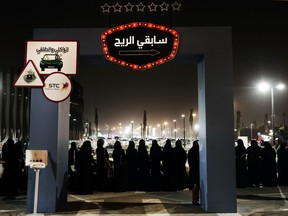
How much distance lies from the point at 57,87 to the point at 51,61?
126cm

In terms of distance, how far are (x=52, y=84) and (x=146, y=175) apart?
5.89m

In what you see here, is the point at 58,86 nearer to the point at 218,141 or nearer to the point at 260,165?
the point at 218,141

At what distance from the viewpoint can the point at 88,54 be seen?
8.58 m

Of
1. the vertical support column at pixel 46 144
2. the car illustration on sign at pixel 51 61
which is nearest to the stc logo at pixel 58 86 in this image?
the car illustration on sign at pixel 51 61

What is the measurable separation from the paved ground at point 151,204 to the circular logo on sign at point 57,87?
2.88m

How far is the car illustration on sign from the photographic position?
8242 mm

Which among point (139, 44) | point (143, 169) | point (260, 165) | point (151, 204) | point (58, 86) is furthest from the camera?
point (260, 165)

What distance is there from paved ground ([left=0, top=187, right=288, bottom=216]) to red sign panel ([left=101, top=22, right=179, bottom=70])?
368 cm

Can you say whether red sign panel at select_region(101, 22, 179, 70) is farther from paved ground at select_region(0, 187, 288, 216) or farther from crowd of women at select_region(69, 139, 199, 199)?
crowd of women at select_region(69, 139, 199, 199)

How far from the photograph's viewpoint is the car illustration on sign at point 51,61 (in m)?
8.24

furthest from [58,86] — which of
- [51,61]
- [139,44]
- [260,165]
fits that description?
[260,165]

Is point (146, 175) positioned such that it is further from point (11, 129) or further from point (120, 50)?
point (11, 129)

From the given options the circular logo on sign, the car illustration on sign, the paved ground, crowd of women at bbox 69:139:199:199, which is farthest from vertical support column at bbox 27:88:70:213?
crowd of women at bbox 69:139:199:199

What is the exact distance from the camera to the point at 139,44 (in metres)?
8.39
